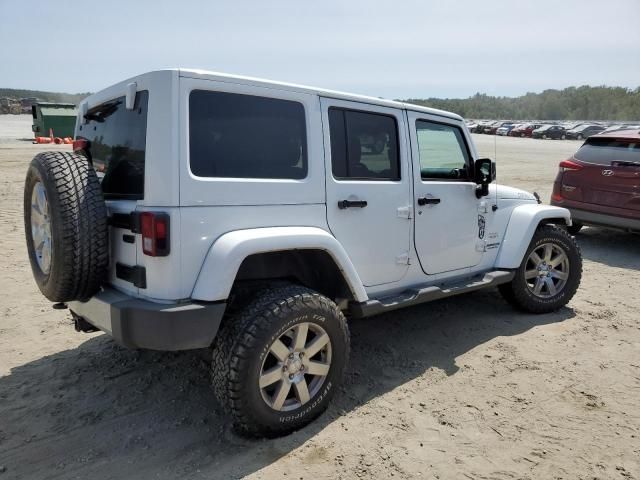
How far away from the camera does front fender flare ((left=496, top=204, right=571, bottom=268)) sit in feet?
14.8

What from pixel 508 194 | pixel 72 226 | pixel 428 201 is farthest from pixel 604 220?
pixel 72 226

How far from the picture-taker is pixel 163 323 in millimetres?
2516

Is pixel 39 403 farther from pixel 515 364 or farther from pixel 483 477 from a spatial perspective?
pixel 515 364

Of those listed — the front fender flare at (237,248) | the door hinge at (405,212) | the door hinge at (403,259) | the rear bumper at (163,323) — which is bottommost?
the rear bumper at (163,323)

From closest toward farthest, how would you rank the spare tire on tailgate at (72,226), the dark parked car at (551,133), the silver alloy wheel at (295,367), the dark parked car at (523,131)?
the spare tire on tailgate at (72,226)
the silver alloy wheel at (295,367)
the dark parked car at (551,133)
the dark parked car at (523,131)

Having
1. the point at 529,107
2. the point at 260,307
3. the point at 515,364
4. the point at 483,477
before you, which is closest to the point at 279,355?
the point at 260,307

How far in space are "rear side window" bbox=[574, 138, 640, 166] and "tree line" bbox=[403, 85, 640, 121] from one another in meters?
80.6

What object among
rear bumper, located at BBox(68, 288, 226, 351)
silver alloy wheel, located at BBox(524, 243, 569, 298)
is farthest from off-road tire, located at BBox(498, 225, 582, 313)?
rear bumper, located at BBox(68, 288, 226, 351)

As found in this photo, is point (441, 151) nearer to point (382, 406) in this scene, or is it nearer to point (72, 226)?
point (382, 406)

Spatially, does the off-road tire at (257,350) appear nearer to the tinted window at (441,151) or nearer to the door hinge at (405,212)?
the door hinge at (405,212)

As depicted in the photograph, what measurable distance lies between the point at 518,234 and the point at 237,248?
2945 millimetres

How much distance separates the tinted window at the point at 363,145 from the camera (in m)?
3.29

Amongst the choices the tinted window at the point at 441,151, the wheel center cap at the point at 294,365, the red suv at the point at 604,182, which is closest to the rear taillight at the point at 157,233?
the wheel center cap at the point at 294,365

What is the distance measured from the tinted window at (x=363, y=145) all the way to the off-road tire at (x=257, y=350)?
2.87ft
